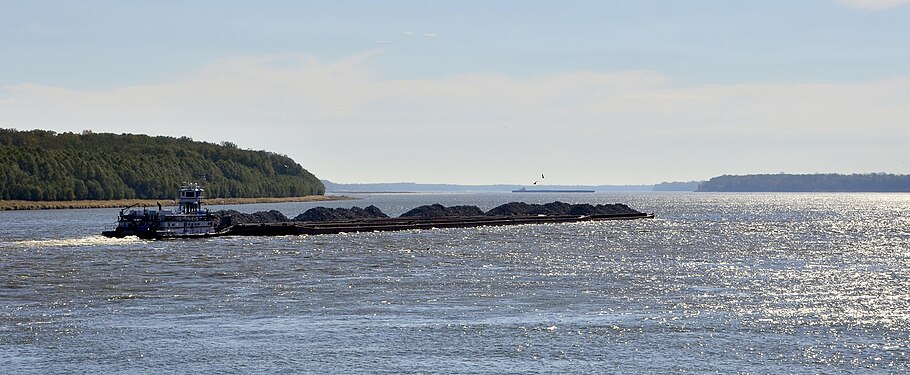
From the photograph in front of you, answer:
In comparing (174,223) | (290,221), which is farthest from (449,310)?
(290,221)

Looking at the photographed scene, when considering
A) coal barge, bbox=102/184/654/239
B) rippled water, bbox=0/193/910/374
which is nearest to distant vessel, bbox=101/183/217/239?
coal barge, bbox=102/184/654/239

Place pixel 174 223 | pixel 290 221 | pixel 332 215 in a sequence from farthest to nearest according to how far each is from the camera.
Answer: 1. pixel 332 215
2. pixel 290 221
3. pixel 174 223

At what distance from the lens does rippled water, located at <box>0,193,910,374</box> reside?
40969 mm

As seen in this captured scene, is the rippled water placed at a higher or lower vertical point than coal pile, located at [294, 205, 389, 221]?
lower

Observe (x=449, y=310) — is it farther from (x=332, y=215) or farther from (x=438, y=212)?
(x=438, y=212)

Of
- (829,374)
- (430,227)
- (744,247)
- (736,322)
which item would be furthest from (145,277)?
(430,227)

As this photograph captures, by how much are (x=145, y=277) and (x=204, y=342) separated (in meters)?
28.8

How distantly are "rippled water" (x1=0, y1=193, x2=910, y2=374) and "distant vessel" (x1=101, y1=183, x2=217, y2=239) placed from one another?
15651 millimetres

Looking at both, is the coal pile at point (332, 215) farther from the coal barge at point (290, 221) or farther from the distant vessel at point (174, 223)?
the distant vessel at point (174, 223)

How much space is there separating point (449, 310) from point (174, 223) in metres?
69.8

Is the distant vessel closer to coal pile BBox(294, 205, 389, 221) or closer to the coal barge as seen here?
the coal barge

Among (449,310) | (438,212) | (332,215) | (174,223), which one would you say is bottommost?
(449,310)

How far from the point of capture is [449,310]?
5419 cm

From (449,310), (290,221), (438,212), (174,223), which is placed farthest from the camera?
(438,212)
